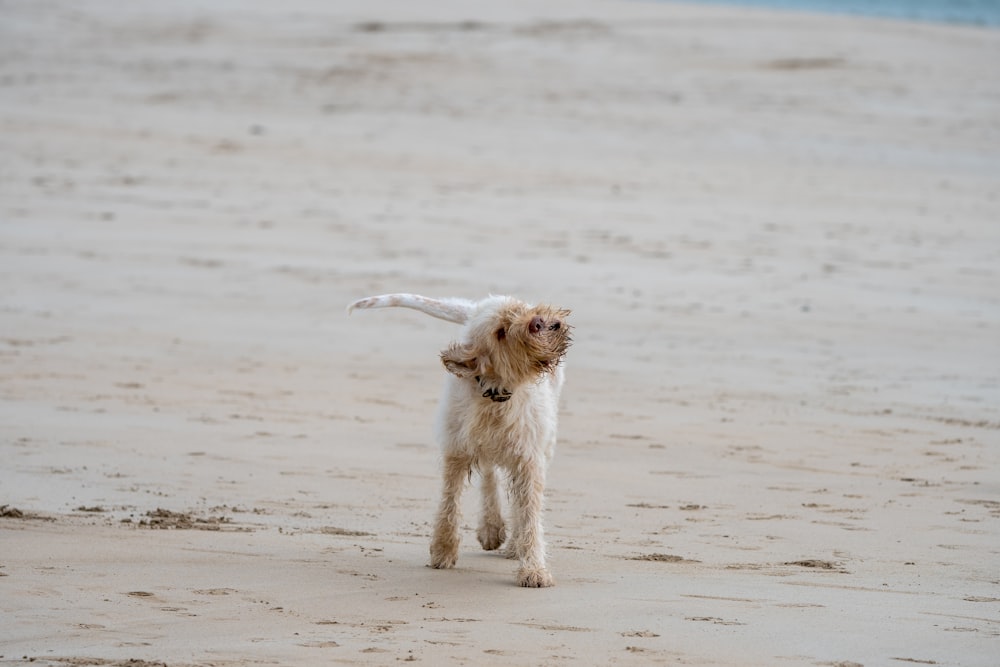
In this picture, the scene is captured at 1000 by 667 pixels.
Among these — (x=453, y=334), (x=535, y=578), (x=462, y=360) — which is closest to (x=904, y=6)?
(x=453, y=334)

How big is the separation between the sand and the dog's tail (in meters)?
1.01

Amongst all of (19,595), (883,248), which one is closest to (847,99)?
(883,248)

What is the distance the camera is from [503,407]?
17.4 feet

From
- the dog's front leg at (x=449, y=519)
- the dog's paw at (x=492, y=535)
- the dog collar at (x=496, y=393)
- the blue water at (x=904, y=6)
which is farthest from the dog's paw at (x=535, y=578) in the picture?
the blue water at (x=904, y=6)

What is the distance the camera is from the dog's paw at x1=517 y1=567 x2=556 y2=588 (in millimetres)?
5082

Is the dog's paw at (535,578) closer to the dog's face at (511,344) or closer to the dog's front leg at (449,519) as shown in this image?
the dog's front leg at (449,519)

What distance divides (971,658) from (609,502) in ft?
7.89

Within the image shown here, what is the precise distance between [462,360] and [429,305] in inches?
20.3

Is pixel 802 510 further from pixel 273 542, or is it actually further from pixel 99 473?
pixel 99 473

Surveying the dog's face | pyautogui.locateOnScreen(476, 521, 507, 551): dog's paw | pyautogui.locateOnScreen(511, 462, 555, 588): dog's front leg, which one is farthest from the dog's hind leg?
the dog's face

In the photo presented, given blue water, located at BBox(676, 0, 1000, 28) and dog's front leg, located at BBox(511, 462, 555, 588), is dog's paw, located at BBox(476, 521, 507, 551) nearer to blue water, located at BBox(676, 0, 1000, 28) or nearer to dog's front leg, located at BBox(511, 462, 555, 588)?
dog's front leg, located at BBox(511, 462, 555, 588)

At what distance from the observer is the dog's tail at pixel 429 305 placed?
18.1 feet

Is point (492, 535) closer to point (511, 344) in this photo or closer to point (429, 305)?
point (429, 305)

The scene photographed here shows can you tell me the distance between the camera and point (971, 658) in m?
4.26
